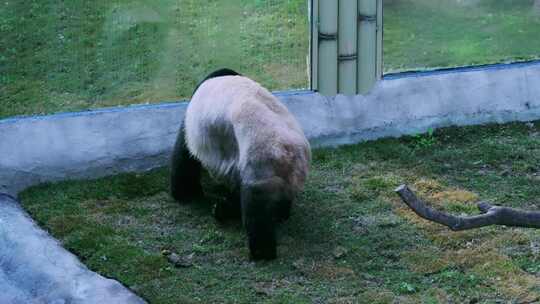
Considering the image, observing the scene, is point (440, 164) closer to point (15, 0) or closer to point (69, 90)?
point (69, 90)

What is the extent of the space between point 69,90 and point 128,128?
0.59 metres

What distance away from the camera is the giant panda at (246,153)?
6160mm

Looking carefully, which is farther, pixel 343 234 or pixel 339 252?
pixel 343 234

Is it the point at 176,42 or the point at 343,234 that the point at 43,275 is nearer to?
the point at 343,234

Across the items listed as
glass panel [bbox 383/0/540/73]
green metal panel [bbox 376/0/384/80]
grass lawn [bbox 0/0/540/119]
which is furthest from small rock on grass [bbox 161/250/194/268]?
glass panel [bbox 383/0/540/73]

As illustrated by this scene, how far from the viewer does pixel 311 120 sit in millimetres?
8391

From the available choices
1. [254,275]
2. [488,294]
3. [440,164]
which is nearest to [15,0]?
[254,275]

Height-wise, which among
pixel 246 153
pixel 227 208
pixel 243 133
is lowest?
pixel 227 208

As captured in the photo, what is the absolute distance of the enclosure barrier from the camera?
8.26 m

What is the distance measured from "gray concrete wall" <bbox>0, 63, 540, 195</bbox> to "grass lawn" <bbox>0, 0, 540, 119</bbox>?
16cm

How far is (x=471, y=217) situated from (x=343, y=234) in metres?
3.35

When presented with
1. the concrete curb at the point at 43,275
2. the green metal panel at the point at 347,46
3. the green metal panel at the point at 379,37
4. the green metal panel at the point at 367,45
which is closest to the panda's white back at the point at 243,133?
the concrete curb at the point at 43,275

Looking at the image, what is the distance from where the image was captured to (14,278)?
6070 millimetres

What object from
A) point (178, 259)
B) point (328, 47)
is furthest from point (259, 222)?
point (328, 47)
